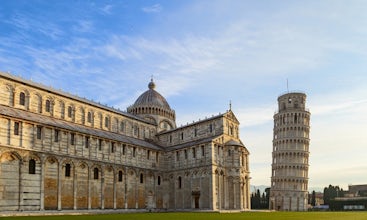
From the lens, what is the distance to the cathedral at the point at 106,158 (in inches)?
1683

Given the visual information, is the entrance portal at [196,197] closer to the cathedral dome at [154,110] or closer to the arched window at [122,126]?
the arched window at [122,126]

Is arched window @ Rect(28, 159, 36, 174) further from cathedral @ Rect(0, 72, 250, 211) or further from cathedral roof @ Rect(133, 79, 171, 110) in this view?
cathedral roof @ Rect(133, 79, 171, 110)

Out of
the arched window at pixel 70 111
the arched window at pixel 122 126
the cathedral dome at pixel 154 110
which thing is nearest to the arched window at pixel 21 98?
the arched window at pixel 70 111

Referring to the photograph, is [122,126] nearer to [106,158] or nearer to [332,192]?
[106,158]

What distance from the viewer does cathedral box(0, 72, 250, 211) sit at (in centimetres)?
4275

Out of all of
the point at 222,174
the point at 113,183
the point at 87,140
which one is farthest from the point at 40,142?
the point at 222,174

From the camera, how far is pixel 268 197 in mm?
103812

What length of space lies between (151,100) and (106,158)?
26.3 metres

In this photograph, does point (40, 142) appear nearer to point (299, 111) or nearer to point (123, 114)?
point (123, 114)

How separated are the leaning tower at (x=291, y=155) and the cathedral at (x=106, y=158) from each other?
37789 millimetres

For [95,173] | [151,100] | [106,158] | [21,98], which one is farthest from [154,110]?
[21,98]

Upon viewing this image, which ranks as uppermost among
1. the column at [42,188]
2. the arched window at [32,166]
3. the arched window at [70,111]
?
the arched window at [70,111]

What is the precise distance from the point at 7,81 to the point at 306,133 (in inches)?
3067

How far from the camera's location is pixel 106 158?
53.6m
